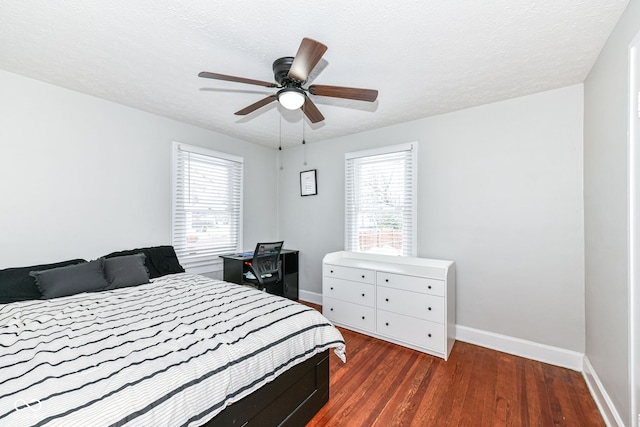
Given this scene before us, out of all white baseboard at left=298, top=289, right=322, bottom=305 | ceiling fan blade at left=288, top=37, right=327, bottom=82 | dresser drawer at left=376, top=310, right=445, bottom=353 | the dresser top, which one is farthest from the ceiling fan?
white baseboard at left=298, top=289, right=322, bottom=305

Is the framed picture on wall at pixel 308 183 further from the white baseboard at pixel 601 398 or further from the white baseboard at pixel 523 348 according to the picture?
the white baseboard at pixel 601 398

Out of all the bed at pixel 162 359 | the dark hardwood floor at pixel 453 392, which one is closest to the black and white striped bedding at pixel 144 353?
the bed at pixel 162 359

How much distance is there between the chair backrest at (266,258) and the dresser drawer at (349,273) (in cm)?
67

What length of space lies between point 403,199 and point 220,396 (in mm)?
2833

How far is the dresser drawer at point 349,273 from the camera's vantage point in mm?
3074

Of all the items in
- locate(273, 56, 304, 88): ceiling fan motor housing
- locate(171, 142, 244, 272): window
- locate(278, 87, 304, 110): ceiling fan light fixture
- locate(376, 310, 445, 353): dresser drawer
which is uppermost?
locate(273, 56, 304, 88): ceiling fan motor housing

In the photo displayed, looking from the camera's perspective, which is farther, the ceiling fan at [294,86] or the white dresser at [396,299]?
the white dresser at [396,299]

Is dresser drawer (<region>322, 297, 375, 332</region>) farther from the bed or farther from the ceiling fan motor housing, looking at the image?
the ceiling fan motor housing

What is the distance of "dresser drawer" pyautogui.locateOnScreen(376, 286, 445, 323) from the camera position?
8.65ft

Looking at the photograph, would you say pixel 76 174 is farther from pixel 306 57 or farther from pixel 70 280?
pixel 306 57

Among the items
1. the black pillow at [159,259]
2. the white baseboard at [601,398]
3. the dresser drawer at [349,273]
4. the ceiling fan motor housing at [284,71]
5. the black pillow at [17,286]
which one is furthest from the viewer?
the dresser drawer at [349,273]

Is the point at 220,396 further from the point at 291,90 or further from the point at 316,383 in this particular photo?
the point at 291,90

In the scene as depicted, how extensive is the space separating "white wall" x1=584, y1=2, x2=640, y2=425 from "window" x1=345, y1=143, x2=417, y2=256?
60.0 inches

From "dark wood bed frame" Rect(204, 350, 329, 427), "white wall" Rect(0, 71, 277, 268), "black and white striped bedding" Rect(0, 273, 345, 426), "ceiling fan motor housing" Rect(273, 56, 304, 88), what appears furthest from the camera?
"white wall" Rect(0, 71, 277, 268)
